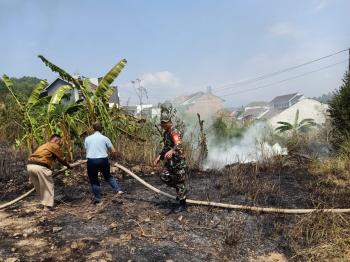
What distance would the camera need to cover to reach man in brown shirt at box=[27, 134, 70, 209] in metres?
7.25

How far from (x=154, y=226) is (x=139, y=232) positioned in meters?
0.33

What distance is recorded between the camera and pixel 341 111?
11.8 metres

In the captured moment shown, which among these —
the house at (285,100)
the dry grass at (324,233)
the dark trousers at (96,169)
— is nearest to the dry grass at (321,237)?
the dry grass at (324,233)

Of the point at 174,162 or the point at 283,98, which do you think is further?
the point at 283,98

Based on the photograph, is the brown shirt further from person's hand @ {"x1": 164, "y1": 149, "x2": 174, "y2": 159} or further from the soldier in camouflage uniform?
person's hand @ {"x1": 164, "y1": 149, "x2": 174, "y2": 159}

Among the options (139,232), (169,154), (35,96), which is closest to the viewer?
(139,232)

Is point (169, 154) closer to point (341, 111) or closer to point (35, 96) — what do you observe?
point (35, 96)

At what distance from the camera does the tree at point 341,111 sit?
11656mm

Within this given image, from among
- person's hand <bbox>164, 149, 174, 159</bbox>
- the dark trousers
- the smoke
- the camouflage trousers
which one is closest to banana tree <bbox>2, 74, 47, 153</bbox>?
the dark trousers

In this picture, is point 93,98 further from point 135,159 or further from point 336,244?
point 336,244

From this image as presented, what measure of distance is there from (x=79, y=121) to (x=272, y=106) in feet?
258

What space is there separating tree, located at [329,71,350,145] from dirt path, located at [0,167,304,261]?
5.67 m

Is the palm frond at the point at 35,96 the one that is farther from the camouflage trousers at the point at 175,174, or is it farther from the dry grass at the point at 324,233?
the dry grass at the point at 324,233

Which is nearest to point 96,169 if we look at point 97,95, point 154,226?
point 154,226
